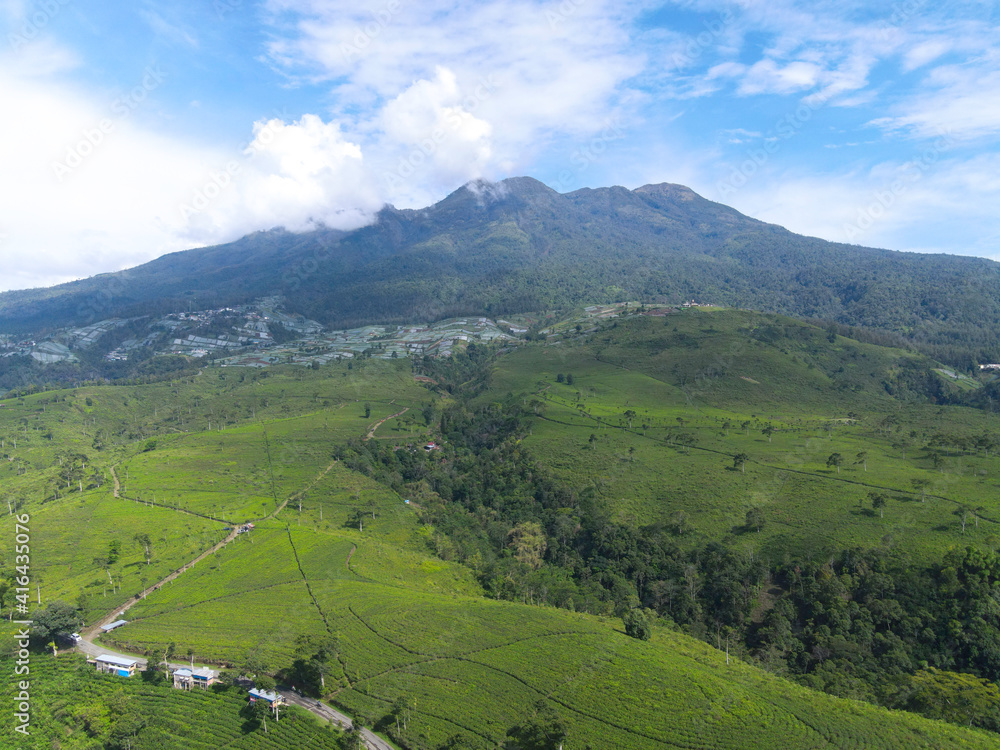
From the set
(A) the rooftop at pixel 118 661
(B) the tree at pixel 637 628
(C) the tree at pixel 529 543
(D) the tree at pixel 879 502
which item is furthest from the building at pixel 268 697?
(D) the tree at pixel 879 502

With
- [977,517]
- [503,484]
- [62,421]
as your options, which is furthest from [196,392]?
[977,517]

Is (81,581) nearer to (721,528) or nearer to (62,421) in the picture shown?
(721,528)

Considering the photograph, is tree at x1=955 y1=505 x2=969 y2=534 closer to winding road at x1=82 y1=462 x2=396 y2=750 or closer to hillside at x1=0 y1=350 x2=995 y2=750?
hillside at x1=0 y1=350 x2=995 y2=750

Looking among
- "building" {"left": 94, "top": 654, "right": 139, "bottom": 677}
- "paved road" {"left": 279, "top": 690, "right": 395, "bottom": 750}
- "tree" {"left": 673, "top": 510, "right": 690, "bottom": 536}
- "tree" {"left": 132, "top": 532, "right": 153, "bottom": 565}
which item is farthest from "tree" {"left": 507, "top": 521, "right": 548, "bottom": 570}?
"tree" {"left": 132, "top": 532, "right": 153, "bottom": 565}

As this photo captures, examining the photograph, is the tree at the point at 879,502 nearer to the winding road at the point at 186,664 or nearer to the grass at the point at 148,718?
the winding road at the point at 186,664

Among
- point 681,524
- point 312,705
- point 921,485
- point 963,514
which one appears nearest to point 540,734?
point 312,705

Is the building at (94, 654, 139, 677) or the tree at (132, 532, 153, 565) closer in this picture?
the building at (94, 654, 139, 677)
